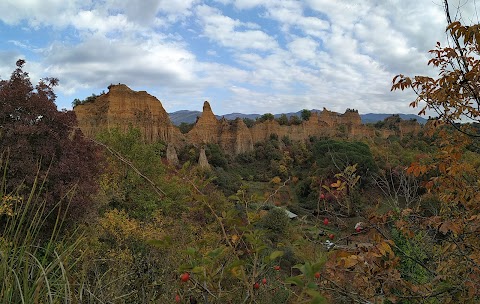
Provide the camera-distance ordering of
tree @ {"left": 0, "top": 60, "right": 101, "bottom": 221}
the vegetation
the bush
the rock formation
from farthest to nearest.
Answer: the rock formation, the bush, tree @ {"left": 0, "top": 60, "right": 101, "bottom": 221}, the vegetation

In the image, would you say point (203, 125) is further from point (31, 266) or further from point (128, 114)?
point (31, 266)

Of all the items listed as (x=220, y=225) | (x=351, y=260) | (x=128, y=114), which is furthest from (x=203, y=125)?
(x=220, y=225)

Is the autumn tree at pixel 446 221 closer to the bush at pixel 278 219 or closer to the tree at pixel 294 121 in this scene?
the bush at pixel 278 219

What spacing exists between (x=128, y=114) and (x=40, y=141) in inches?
1177

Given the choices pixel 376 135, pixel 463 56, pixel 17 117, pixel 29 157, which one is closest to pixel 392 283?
pixel 463 56

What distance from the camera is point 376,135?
226 ft

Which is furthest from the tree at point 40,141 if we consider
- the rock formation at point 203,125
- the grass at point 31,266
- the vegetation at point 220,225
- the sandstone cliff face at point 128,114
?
the sandstone cliff face at point 128,114

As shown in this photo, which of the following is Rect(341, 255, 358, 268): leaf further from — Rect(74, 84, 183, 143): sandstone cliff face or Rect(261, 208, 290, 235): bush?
Rect(74, 84, 183, 143): sandstone cliff face

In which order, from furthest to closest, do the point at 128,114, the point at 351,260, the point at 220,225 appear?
the point at 128,114
the point at 351,260
the point at 220,225

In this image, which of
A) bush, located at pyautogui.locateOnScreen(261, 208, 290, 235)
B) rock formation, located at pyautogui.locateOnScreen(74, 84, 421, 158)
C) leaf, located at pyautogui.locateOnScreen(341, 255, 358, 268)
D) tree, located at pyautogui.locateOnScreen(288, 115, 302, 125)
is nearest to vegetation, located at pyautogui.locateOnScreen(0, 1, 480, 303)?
leaf, located at pyautogui.locateOnScreen(341, 255, 358, 268)

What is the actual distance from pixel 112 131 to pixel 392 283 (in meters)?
19.1

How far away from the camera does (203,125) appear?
50375 millimetres

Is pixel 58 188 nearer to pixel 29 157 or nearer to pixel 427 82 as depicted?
pixel 29 157

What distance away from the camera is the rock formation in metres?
36.8
